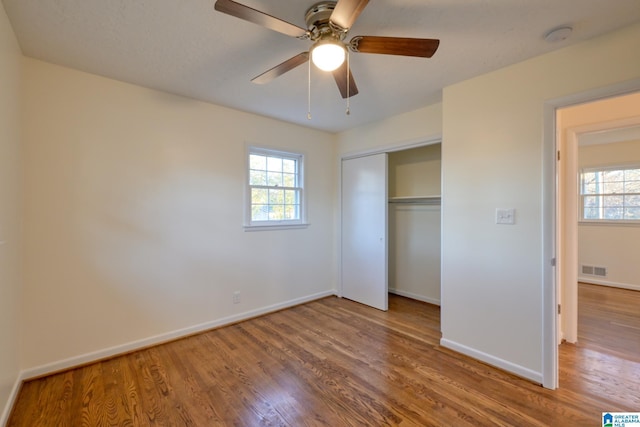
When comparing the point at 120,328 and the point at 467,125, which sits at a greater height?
the point at 467,125

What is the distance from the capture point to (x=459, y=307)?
8.51 feet

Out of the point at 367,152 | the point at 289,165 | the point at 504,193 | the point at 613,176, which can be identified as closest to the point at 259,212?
the point at 289,165

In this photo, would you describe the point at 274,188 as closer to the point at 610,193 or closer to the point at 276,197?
the point at 276,197

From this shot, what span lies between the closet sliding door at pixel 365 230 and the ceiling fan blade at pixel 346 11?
233 centimetres

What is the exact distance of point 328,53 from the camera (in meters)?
1.51

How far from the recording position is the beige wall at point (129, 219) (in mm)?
2203

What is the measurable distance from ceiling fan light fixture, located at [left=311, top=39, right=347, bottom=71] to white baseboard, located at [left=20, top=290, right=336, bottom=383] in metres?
2.81

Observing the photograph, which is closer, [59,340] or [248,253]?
[59,340]

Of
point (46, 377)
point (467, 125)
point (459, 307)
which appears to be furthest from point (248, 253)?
point (467, 125)

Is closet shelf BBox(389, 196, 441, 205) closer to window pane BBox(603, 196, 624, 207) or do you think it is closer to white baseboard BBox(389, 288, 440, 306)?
white baseboard BBox(389, 288, 440, 306)

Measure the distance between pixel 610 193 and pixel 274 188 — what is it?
565cm

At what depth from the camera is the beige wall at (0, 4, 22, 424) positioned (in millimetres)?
1647

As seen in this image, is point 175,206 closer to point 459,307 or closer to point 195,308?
point 195,308

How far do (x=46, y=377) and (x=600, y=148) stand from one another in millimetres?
7879
